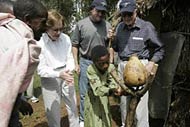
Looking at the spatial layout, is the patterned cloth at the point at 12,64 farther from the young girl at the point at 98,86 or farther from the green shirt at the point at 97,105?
the green shirt at the point at 97,105

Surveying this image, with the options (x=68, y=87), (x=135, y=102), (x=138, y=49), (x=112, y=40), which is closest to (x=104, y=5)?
(x=112, y=40)

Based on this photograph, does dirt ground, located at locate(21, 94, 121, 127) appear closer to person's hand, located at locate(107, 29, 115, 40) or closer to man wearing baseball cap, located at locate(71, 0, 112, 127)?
man wearing baseball cap, located at locate(71, 0, 112, 127)

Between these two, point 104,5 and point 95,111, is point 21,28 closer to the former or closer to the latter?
point 95,111

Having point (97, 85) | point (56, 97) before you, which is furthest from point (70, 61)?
point (97, 85)

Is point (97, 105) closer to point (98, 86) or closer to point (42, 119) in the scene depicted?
point (98, 86)

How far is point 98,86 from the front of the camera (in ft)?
13.8

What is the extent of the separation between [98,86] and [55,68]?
4.02 feet

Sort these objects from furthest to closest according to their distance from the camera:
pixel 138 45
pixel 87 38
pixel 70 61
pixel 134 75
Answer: pixel 87 38 < pixel 70 61 < pixel 138 45 < pixel 134 75

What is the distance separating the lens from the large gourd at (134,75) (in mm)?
2936

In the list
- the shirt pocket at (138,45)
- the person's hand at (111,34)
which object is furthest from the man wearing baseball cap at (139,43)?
the person's hand at (111,34)

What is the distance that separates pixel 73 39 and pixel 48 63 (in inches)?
33.1

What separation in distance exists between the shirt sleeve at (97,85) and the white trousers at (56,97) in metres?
1.07

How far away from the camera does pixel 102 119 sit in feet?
15.0

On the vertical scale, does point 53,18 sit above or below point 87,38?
above
